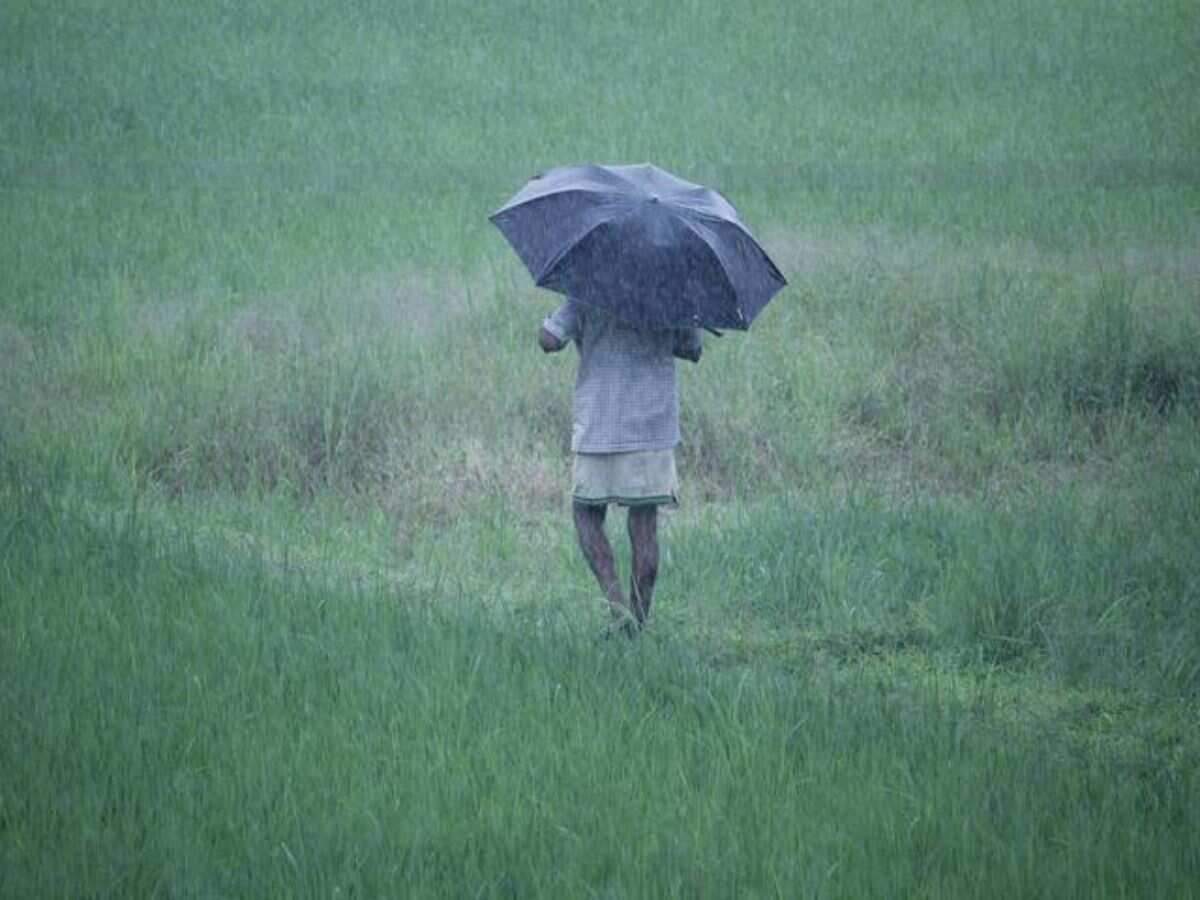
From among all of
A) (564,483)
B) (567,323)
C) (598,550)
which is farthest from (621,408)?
(564,483)

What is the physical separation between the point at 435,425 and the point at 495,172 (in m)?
4.81

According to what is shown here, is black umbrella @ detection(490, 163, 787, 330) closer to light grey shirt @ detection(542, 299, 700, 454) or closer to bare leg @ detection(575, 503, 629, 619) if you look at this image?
light grey shirt @ detection(542, 299, 700, 454)

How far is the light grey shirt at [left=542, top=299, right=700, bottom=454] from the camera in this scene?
477 centimetres

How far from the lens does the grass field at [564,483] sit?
3.60 meters

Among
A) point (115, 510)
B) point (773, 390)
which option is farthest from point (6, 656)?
point (773, 390)

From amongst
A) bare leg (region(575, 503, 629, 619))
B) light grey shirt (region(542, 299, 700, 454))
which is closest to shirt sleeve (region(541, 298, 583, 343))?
light grey shirt (region(542, 299, 700, 454))

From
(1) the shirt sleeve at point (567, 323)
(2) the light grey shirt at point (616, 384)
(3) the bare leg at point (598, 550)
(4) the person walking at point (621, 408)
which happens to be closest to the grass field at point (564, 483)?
(3) the bare leg at point (598, 550)

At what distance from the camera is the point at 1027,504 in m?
6.41

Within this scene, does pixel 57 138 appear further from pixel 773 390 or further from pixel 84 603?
pixel 84 603

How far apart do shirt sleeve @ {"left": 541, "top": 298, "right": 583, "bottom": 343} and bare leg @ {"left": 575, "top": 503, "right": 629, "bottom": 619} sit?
521 millimetres

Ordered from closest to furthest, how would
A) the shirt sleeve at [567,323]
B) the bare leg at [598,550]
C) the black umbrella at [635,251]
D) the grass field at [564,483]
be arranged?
the grass field at [564,483], the black umbrella at [635,251], the shirt sleeve at [567,323], the bare leg at [598,550]

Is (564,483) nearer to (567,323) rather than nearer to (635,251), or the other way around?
(567,323)

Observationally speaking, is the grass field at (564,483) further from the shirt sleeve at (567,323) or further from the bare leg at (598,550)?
the shirt sleeve at (567,323)

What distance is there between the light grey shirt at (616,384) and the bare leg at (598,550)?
24cm
